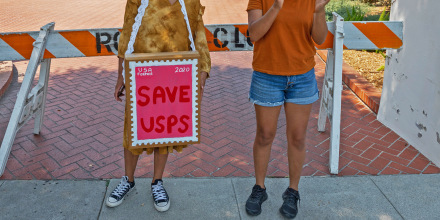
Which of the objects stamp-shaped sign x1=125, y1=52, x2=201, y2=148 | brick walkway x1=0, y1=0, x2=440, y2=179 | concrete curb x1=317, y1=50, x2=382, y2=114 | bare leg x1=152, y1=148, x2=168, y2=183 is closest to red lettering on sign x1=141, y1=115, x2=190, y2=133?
stamp-shaped sign x1=125, y1=52, x2=201, y2=148

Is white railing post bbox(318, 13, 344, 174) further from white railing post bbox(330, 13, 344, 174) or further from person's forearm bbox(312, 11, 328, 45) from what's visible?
person's forearm bbox(312, 11, 328, 45)

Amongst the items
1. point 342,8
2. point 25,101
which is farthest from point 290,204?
point 342,8

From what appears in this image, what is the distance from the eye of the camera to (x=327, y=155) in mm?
4637

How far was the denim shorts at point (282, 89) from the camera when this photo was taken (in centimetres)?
313

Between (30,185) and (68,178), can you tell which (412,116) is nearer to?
(68,178)

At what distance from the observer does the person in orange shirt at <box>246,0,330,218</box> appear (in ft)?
9.73

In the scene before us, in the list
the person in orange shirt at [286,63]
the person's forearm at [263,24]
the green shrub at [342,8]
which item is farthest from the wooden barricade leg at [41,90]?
the green shrub at [342,8]

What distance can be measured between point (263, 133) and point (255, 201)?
55 centimetres

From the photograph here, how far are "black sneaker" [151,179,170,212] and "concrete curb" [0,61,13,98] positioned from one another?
3.61m

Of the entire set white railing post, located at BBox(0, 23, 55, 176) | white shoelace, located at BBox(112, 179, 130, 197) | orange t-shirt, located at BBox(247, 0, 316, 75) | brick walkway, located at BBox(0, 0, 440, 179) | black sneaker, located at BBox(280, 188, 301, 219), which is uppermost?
orange t-shirt, located at BBox(247, 0, 316, 75)

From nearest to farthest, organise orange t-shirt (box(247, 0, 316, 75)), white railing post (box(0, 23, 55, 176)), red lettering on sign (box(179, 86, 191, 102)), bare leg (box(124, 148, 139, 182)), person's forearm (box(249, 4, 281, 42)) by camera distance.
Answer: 1. person's forearm (box(249, 4, 281, 42))
2. orange t-shirt (box(247, 0, 316, 75))
3. red lettering on sign (box(179, 86, 191, 102))
4. bare leg (box(124, 148, 139, 182))
5. white railing post (box(0, 23, 55, 176))

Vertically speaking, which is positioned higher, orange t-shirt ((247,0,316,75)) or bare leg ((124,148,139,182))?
orange t-shirt ((247,0,316,75))

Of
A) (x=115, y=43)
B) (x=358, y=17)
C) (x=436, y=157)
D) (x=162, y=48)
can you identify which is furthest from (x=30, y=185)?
(x=358, y=17)

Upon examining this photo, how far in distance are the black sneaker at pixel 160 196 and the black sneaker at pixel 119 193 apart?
0.20 m
